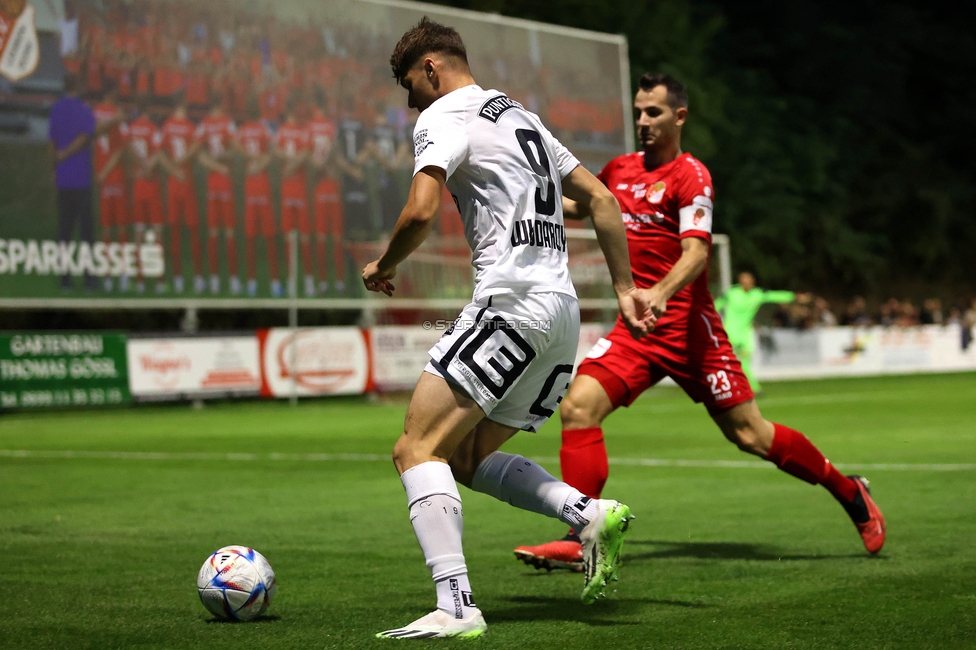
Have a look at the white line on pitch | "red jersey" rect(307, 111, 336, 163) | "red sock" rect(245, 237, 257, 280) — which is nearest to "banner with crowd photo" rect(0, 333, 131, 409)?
"red sock" rect(245, 237, 257, 280)

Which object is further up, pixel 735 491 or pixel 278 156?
pixel 278 156

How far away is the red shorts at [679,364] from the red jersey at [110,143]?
16661 mm

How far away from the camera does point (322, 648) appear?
4.56 m

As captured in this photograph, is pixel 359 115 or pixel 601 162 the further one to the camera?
pixel 601 162

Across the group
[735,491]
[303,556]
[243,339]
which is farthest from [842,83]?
[303,556]

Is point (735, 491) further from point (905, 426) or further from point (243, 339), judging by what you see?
point (243, 339)

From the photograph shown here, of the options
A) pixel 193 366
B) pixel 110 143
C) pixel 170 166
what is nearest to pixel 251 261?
pixel 170 166

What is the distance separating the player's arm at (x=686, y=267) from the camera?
6207mm

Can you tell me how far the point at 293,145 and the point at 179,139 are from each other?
2.37 metres

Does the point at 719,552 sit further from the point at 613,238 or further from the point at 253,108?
the point at 253,108

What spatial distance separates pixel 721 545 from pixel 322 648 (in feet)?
10.7

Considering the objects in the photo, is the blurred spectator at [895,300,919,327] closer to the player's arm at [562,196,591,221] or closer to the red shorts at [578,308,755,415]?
the red shorts at [578,308,755,415]

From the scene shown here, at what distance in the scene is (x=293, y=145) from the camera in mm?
24719

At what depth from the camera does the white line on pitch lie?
442 inches
